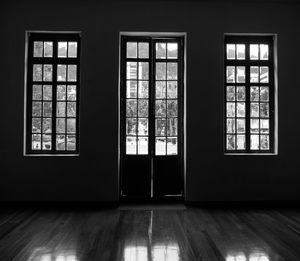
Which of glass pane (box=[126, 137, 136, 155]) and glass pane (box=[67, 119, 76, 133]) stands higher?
glass pane (box=[67, 119, 76, 133])

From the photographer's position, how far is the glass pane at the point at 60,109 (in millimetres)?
5973

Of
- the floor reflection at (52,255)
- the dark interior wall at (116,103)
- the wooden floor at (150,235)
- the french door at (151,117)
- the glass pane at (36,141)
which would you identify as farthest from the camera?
the french door at (151,117)

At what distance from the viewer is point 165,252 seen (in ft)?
11.1

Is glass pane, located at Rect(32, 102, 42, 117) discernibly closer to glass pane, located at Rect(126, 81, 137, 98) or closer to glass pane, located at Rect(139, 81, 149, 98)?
glass pane, located at Rect(126, 81, 137, 98)

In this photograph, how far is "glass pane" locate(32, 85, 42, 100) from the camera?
595 cm

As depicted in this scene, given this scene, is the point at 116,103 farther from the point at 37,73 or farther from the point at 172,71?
the point at 37,73

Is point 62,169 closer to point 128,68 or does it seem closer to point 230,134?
point 128,68

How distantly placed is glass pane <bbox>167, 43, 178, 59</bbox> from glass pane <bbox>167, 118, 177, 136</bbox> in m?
1.24

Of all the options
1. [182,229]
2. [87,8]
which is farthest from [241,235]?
[87,8]

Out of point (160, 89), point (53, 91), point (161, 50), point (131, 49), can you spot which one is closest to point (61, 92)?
point (53, 91)

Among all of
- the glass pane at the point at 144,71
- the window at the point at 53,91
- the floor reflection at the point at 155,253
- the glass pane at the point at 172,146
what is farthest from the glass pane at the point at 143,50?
the floor reflection at the point at 155,253

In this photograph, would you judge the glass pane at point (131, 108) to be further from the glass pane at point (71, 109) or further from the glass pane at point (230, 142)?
the glass pane at point (230, 142)

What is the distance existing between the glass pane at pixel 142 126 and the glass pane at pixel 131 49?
1260 mm

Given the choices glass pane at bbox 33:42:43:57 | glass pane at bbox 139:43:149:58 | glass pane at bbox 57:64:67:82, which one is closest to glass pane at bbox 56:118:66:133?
glass pane at bbox 57:64:67:82
